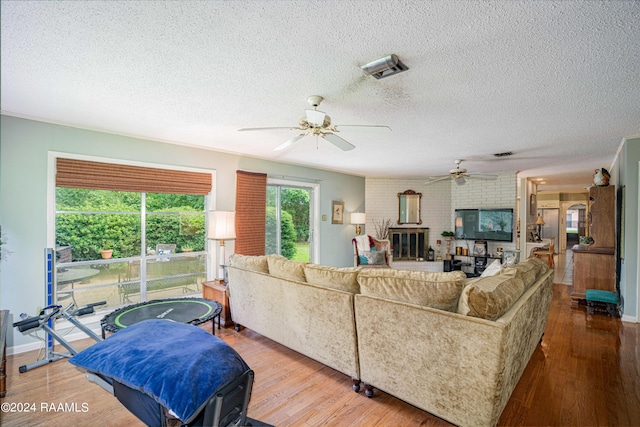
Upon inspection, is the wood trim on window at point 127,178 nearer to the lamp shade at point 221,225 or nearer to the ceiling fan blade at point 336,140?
the lamp shade at point 221,225

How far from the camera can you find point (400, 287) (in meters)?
2.09

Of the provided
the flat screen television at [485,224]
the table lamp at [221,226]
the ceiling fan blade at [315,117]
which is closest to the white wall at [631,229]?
the flat screen television at [485,224]

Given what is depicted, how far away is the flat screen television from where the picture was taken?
664 cm

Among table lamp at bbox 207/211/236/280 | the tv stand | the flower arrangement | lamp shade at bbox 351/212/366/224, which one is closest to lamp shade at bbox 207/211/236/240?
table lamp at bbox 207/211/236/280

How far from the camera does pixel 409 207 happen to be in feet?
25.2

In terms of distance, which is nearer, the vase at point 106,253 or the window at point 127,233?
the window at point 127,233

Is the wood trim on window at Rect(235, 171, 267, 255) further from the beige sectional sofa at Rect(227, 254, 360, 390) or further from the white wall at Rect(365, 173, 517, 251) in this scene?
the white wall at Rect(365, 173, 517, 251)

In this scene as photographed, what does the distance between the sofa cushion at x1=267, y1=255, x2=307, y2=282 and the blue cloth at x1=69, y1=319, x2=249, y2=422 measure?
4.56ft

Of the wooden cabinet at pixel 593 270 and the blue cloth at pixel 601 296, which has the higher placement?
the wooden cabinet at pixel 593 270

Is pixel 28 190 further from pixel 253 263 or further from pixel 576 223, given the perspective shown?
pixel 576 223

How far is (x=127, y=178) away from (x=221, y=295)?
1890 mm

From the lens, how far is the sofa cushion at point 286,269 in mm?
2775

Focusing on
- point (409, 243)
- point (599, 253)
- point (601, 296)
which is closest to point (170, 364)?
point (601, 296)

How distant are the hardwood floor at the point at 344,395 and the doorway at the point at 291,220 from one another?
284 cm
